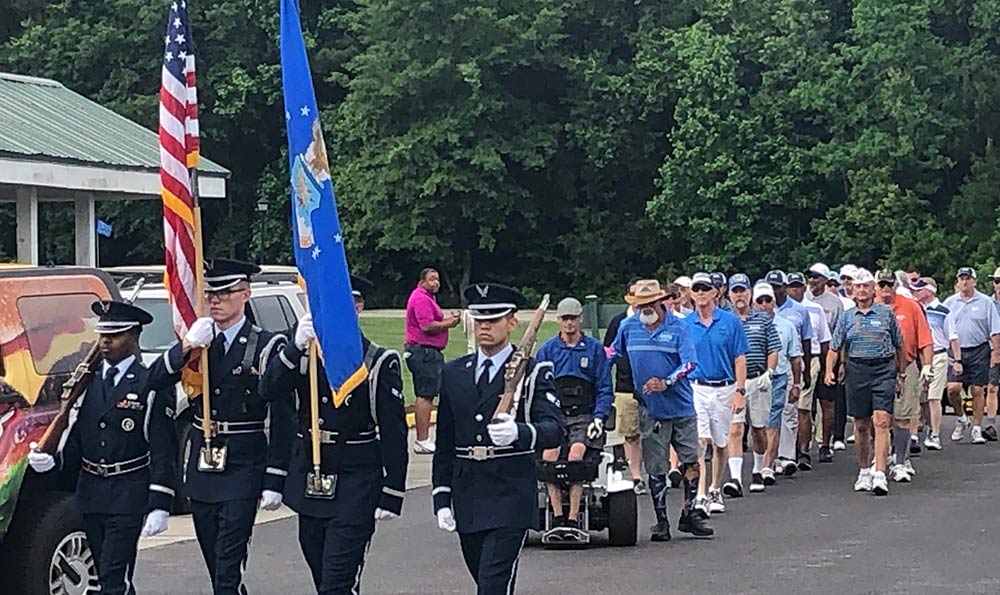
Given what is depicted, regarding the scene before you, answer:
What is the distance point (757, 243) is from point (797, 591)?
45329mm

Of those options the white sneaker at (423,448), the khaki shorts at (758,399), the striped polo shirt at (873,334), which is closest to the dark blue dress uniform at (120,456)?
the khaki shorts at (758,399)

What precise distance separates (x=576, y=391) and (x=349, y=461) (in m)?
4.70

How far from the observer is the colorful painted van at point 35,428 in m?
8.79

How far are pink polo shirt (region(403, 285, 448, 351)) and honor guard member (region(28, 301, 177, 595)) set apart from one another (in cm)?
1007

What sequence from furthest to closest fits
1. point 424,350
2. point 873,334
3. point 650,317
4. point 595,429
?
point 424,350 → point 873,334 → point 650,317 → point 595,429

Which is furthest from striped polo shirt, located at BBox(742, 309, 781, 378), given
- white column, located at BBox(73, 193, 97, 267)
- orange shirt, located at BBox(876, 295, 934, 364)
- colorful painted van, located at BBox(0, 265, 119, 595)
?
white column, located at BBox(73, 193, 97, 267)

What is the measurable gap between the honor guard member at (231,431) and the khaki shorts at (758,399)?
25.3 feet

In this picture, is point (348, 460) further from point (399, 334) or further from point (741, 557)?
point (399, 334)

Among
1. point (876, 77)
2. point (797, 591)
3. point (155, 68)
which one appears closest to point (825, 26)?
point (876, 77)

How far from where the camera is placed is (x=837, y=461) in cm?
1756

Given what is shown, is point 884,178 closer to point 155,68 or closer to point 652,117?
point 652,117

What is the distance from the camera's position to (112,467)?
8.02 m

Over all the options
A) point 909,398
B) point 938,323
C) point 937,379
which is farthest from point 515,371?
point 938,323

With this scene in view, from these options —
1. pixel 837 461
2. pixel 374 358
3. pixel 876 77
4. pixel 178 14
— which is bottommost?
pixel 837 461
